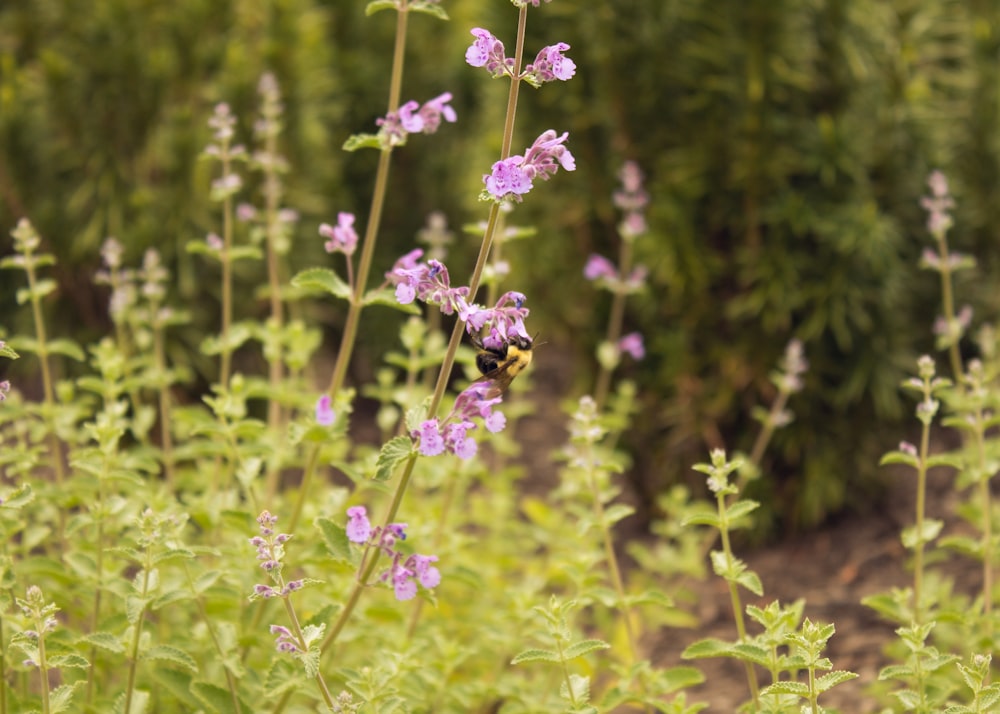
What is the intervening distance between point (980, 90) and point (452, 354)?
4.33 meters

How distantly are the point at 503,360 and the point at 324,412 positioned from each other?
1.52 ft

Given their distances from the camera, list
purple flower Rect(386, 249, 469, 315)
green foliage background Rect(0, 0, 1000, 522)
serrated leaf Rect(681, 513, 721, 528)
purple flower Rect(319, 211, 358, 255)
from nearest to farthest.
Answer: purple flower Rect(386, 249, 469, 315), serrated leaf Rect(681, 513, 721, 528), purple flower Rect(319, 211, 358, 255), green foliage background Rect(0, 0, 1000, 522)

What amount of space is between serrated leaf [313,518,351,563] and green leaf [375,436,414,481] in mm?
279

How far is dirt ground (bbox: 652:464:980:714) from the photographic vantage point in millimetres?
3910

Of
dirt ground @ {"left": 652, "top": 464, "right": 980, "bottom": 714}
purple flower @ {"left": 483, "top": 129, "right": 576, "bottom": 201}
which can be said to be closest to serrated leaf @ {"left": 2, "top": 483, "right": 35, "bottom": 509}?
purple flower @ {"left": 483, "top": 129, "right": 576, "bottom": 201}

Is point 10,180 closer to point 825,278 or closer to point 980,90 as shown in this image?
point 825,278

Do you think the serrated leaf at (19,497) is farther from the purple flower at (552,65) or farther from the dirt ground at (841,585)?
the dirt ground at (841,585)

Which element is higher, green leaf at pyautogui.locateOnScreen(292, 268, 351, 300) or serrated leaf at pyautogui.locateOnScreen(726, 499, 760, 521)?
green leaf at pyautogui.locateOnScreen(292, 268, 351, 300)

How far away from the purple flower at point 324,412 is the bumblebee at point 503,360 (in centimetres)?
38

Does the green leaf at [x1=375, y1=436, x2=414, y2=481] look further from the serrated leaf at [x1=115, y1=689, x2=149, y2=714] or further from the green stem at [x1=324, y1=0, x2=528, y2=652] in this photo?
the serrated leaf at [x1=115, y1=689, x2=149, y2=714]

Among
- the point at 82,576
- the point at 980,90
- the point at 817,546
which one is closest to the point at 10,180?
the point at 82,576

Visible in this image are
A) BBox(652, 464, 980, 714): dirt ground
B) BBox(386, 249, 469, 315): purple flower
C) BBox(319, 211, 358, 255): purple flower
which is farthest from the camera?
BBox(652, 464, 980, 714): dirt ground

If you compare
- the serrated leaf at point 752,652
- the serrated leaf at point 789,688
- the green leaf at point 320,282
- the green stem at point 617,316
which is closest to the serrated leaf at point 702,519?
the serrated leaf at point 752,652

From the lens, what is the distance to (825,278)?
462 centimetres
